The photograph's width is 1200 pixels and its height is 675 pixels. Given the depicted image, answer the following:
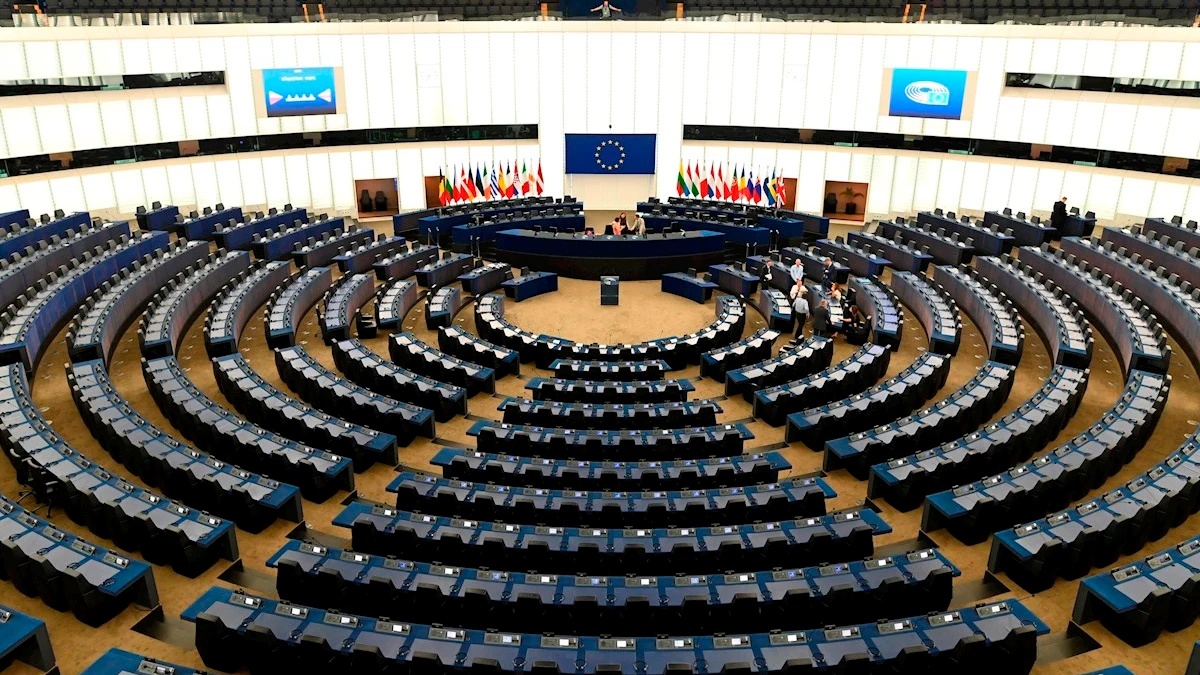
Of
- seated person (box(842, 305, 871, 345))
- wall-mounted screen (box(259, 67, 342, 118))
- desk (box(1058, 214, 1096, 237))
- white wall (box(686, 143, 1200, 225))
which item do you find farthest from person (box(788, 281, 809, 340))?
wall-mounted screen (box(259, 67, 342, 118))

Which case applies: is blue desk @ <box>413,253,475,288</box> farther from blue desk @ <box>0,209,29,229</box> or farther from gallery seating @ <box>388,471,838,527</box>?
gallery seating @ <box>388,471,838,527</box>

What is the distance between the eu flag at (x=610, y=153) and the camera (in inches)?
1409

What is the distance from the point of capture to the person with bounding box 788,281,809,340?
886 inches

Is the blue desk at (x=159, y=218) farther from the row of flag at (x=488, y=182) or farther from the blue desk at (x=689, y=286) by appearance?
the blue desk at (x=689, y=286)

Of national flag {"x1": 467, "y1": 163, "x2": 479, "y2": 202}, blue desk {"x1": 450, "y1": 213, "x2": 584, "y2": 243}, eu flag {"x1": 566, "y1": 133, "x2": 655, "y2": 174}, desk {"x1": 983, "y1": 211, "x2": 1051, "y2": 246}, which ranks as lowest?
blue desk {"x1": 450, "y1": 213, "x2": 584, "y2": 243}

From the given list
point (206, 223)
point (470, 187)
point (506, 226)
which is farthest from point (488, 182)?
point (206, 223)

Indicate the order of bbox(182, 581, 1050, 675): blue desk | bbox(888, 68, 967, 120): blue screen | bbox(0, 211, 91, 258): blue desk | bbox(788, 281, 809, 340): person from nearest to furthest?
bbox(182, 581, 1050, 675): blue desk < bbox(788, 281, 809, 340): person < bbox(0, 211, 91, 258): blue desk < bbox(888, 68, 967, 120): blue screen

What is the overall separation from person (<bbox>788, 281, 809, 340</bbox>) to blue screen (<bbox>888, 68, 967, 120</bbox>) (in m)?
13.6

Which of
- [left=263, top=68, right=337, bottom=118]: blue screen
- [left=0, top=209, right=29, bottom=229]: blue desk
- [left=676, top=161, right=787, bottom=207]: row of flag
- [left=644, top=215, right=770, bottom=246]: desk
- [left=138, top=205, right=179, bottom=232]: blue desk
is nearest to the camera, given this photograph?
[left=0, top=209, right=29, bottom=229]: blue desk

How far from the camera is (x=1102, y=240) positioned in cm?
2575

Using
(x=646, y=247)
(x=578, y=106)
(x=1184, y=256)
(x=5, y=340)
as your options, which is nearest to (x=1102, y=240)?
(x=1184, y=256)

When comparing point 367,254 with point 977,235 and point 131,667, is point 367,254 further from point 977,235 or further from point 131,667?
point 977,235

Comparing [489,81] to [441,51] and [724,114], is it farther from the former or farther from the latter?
[724,114]

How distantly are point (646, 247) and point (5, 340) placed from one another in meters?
18.4
